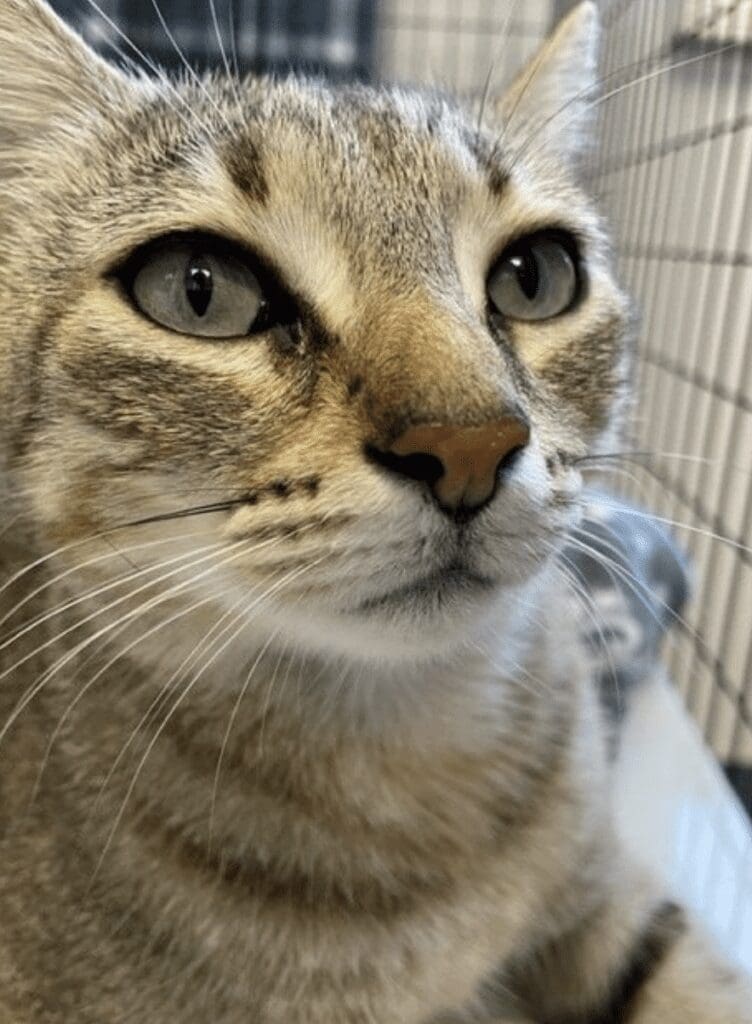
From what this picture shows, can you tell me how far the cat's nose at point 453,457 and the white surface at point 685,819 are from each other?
26.9 inches

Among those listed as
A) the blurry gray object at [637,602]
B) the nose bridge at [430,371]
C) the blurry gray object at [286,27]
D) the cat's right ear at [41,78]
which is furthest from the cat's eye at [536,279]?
the blurry gray object at [286,27]

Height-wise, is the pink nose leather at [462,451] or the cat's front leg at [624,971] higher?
the pink nose leather at [462,451]

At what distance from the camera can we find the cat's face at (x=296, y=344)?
663 mm

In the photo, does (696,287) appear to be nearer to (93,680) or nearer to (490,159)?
(490,159)

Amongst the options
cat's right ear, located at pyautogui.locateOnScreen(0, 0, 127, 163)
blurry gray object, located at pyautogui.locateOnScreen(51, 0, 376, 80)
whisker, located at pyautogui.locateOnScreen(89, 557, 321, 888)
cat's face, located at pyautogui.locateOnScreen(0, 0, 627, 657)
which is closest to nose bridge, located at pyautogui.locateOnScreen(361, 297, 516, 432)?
cat's face, located at pyautogui.locateOnScreen(0, 0, 627, 657)

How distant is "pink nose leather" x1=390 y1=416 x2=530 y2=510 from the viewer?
63 cm

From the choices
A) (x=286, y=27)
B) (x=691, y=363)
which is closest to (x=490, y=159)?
(x=691, y=363)

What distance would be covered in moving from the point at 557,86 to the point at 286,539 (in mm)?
629

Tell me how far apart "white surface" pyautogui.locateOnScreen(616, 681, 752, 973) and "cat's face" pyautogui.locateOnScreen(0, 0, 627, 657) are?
57cm

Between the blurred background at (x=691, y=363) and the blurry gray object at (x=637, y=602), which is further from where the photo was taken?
the blurry gray object at (x=637, y=602)

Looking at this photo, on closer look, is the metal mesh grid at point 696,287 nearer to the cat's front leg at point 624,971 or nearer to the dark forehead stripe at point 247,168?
the cat's front leg at point 624,971

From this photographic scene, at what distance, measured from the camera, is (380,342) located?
70 centimetres

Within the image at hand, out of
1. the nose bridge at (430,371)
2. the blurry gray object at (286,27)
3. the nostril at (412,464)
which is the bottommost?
the nostril at (412,464)

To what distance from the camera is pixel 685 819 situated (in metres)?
1.29
